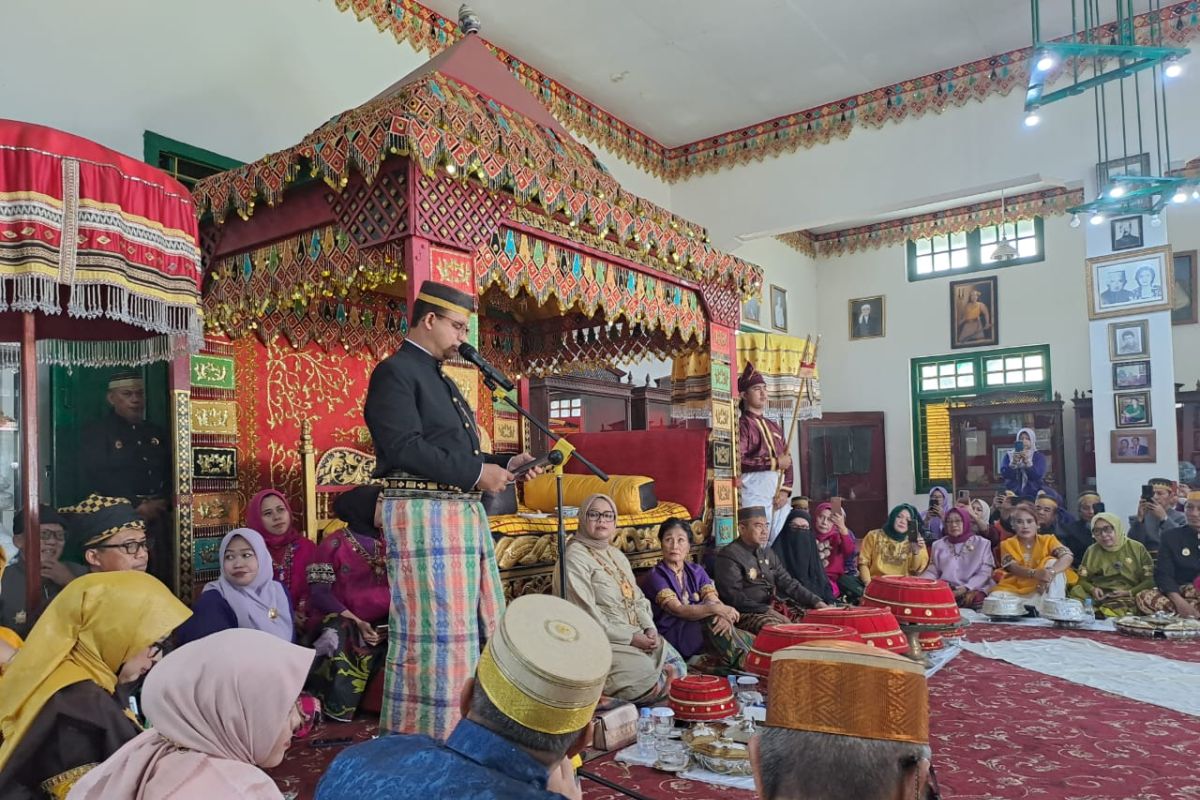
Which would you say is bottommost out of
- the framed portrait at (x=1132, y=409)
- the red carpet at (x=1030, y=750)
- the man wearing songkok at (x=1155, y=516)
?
the red carpet at (x=1030, y=750)

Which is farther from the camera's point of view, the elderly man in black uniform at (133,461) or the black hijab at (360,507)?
the elderly man in black uniform at (133,461)

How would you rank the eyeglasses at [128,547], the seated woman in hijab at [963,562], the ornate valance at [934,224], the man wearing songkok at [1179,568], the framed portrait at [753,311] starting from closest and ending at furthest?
1. the eyeglasses at [128,547]
2. the man wearing songkok at [1179,568]
3. the seated woman in hijab at [963,562]
4. the framed portrait at [753,311]
5. the ornate valance at [934,224]

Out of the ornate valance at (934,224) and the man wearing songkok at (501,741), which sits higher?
the ornate valance at (934,224)

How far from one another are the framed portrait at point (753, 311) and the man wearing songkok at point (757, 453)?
4.39 metres

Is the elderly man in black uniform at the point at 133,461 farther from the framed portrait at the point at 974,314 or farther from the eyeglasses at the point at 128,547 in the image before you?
the framed portrait at the point at 974,314

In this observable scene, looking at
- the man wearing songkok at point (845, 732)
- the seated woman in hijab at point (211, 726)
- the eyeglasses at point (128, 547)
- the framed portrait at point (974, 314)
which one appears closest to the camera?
the man wearing songkok at point (845, 732)

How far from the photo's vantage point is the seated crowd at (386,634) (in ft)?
3.90

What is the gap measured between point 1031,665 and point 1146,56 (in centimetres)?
376

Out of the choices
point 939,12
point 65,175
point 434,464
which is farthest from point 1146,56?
point 65,175

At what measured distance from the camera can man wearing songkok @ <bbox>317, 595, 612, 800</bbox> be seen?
114cm

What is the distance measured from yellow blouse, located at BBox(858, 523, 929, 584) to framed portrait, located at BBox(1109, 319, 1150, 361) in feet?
10.0

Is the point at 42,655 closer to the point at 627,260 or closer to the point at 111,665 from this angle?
the point at 111,665

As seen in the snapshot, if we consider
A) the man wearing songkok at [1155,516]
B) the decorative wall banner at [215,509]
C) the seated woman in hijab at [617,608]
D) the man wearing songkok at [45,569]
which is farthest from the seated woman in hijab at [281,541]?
the man wearing songkok at [1155,516]

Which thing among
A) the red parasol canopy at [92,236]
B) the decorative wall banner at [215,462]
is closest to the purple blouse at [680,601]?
the decorative wall banner at [215,462]
